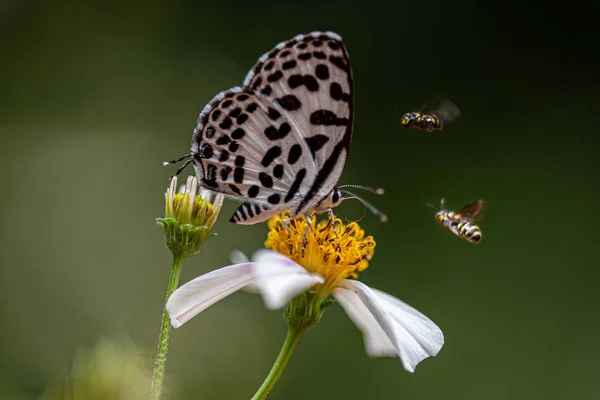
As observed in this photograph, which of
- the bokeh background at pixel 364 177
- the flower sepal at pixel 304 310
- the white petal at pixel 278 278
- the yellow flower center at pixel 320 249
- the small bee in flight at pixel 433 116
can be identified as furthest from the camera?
the bokeh background at pixel 364 177

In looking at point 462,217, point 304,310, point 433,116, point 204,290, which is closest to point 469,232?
point 462,217

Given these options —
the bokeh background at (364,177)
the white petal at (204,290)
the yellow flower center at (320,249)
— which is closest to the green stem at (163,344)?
the white petal at (204,290)

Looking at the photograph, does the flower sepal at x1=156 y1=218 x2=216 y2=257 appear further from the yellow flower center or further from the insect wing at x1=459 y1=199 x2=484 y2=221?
the insect wing at x1=459 y1=199 x2=484 y2=221

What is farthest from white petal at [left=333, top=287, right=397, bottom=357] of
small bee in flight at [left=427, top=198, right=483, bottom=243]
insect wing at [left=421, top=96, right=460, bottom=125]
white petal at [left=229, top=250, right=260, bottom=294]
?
insect wing at [left=421, top=96, right=460, bottom=125]

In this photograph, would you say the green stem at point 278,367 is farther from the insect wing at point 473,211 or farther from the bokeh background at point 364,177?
the bokeh background at point 364,177

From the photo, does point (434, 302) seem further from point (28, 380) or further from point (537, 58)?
point (28, 380)

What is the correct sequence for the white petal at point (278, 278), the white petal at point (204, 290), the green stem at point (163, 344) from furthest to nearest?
the white petal at point (204, 290)
the white petal at point (278, 278)
the green stem at point (163, 344)

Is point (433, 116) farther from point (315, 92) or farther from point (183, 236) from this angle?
point (183, 236)

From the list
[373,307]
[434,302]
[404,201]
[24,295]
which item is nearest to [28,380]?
[373,307]
